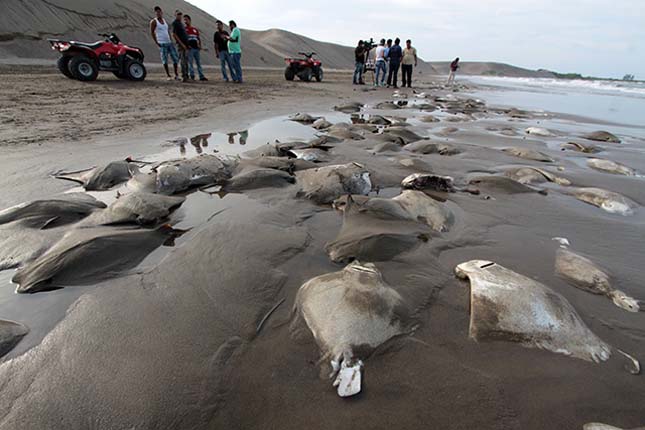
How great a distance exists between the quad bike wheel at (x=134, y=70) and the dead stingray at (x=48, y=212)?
9.76 meters

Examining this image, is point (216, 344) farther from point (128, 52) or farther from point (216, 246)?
point (128, 52)

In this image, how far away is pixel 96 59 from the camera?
31.2ft

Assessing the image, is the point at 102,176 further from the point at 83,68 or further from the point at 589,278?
the point at 83,68

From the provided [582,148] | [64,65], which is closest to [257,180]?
[582,148]

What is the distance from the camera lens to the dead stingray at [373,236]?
1.99 m

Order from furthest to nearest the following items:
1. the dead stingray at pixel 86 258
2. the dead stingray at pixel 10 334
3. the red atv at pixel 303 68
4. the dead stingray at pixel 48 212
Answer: the red atv at pixel 303 68 → the dead stingray at pixel 48 212 → the dead stingray at pixel 86 258 → the dead stingray at pixel 10 334

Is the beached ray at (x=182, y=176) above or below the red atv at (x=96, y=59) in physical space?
below

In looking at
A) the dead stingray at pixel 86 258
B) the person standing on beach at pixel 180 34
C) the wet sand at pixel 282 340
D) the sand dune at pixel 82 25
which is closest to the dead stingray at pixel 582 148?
the wet sand at pixel 282 340

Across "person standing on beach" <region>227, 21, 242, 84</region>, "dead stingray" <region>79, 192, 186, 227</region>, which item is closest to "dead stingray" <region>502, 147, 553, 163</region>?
"dead stingray" <region>79, 192, 186, 227</region>

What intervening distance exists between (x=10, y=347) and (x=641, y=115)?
1459cm

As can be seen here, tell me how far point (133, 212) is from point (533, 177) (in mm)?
3833

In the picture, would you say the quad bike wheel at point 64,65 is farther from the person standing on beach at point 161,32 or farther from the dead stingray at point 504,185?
the dead stingray at point 504,185

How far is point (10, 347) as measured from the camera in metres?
1.25

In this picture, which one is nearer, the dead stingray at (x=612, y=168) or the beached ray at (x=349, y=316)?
the beached ray at (x=349, y=316)
